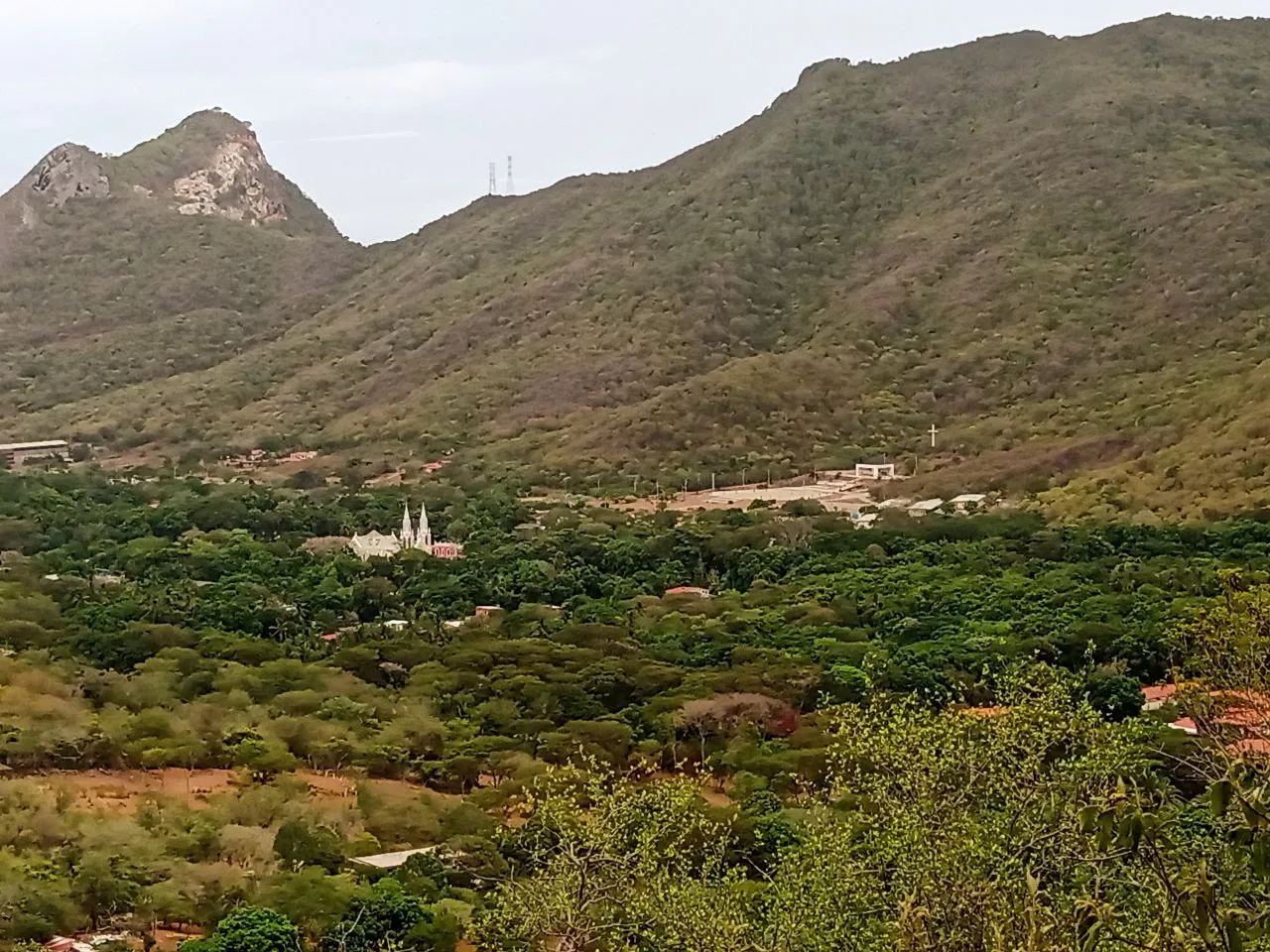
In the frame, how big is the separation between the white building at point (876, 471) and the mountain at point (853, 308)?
149 centimetres

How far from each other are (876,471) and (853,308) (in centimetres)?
1768

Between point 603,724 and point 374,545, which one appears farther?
point 374,545

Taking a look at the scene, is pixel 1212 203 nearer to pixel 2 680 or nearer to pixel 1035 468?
pixel 1035 468

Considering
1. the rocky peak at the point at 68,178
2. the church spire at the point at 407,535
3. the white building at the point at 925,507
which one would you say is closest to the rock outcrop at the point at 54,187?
the rocky peak at the point at 68,178

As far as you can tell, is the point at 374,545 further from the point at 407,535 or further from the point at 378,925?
the point at 378,925

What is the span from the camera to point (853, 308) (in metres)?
68.2

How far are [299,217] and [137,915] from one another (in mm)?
104376

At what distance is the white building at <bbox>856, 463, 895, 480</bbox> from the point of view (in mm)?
52062

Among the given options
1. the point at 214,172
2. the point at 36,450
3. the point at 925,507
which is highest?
the point at 214,172

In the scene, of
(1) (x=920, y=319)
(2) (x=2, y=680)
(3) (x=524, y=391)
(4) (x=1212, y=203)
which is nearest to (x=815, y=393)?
(1) (x=920, y=319)

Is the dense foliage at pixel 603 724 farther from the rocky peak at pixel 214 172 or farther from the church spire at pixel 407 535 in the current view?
the rocky peak at pixel 214 172

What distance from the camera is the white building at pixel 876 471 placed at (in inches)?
2050

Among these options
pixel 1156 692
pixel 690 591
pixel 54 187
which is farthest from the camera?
pixel 54 187

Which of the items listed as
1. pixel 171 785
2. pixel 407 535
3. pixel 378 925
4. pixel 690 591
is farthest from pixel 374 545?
pixel 378 925
